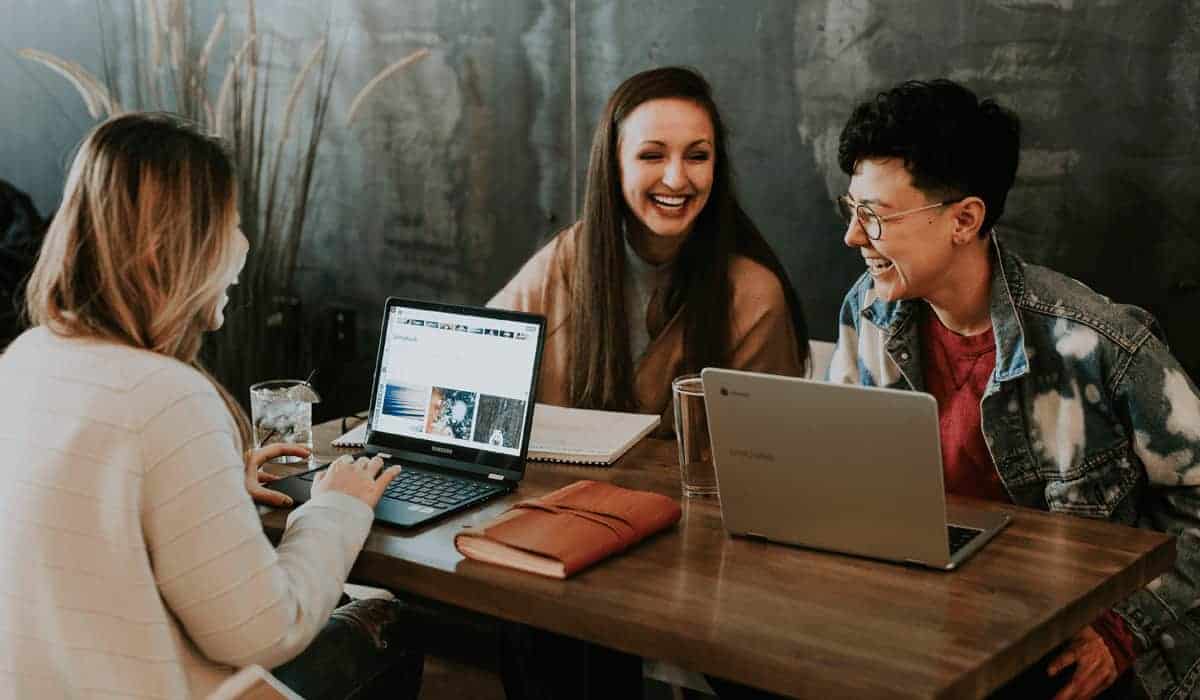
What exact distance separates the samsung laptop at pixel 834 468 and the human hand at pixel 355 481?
0.47 meters

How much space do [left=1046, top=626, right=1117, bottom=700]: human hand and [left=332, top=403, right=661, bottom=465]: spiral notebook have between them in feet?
2.34

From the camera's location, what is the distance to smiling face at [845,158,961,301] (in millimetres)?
2078

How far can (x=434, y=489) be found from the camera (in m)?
1.94

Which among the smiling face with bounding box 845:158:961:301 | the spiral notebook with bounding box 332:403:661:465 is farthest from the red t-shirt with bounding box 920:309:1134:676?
the spiral notebook with bounding box 332:403:661:465

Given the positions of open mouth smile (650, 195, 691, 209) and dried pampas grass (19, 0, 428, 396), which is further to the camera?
dried pampas grass (19, 0, 428, 396)

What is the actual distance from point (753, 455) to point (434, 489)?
52cm

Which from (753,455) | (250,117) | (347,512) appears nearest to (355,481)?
(347,512)

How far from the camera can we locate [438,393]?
2.10m

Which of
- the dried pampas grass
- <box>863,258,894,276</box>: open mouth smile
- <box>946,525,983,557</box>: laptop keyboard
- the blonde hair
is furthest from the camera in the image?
the dried pampas grass

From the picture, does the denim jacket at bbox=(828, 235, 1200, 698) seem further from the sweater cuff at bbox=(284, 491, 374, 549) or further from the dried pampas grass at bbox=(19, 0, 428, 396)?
the dried pampas grass at bbox=(19, 0, 428, 396)

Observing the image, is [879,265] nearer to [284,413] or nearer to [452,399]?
[452,399]

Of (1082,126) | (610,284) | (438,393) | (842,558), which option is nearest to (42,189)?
(610,284)

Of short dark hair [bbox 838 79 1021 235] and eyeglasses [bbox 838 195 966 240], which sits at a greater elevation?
short dark hair [bbox 838 79 1021 235]

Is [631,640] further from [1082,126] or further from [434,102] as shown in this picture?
[434,102]
